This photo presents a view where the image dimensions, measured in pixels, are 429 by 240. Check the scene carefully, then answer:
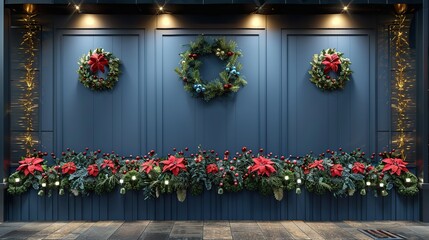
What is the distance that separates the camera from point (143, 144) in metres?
7.57

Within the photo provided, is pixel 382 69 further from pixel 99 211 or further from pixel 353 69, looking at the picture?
pixel 99 211

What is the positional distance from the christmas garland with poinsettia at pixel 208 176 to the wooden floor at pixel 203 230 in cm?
46

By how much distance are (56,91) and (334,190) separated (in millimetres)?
4516

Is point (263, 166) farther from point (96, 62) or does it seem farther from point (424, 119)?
point (96, 62)

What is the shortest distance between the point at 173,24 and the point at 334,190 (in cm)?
354

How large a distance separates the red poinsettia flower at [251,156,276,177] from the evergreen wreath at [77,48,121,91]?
2.51 meters

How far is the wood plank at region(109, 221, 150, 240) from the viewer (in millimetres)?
6277

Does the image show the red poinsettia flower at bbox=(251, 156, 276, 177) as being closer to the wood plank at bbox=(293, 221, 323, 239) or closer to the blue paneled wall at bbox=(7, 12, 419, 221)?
the blue paneled wall at bbox=(7, 12, 419, 221)

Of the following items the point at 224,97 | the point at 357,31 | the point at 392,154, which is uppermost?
the point at 357,31

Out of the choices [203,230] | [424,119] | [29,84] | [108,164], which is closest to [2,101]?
Answer: [29,84]

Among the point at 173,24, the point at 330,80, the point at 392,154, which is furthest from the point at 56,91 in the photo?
the point at 392,154

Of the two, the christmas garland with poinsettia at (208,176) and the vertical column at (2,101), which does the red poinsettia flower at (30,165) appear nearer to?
the christmas garland with poinsettia at (208,176)

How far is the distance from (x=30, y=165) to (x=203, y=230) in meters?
2.79

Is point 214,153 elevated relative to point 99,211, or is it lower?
elevated
